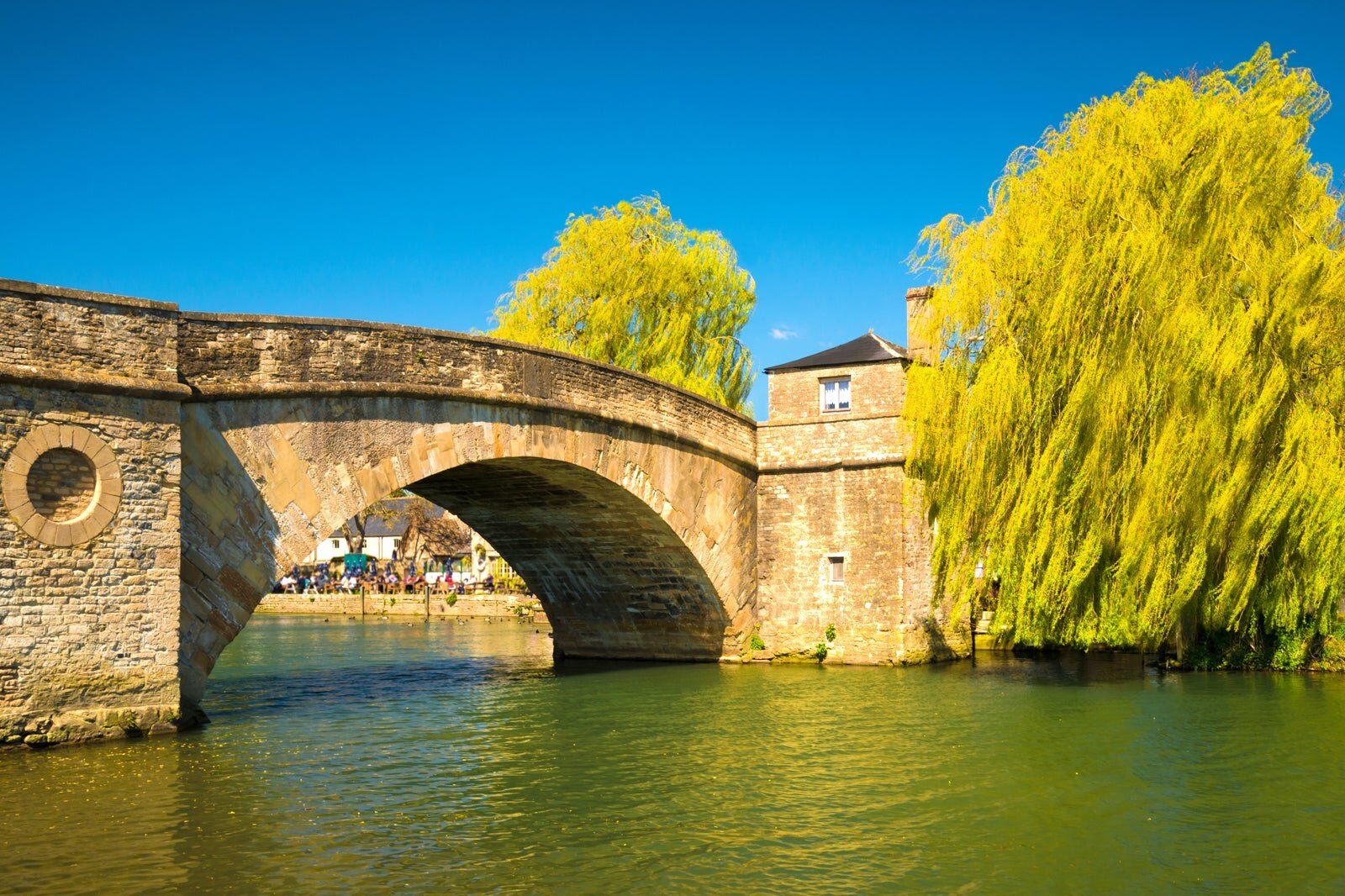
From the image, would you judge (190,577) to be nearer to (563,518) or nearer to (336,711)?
(336,711)

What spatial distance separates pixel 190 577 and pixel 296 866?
557cm

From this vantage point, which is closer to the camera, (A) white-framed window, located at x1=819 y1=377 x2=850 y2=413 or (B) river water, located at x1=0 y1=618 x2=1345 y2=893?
(B) river water, located at x1=0 y1=618 x2=1345 y2=893

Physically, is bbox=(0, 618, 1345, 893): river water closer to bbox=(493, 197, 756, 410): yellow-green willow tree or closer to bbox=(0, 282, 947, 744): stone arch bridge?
bbox=(0, 282, 947, 744): stone arch bridge

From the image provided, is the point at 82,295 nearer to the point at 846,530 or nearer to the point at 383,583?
the point at 846,530

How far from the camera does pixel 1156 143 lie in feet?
60.7

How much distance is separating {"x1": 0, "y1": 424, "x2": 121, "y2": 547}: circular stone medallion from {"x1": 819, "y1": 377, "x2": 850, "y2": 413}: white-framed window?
12.5 meters

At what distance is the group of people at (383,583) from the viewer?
5288 cm

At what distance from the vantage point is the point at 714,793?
38.8 ft

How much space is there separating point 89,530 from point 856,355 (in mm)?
13245

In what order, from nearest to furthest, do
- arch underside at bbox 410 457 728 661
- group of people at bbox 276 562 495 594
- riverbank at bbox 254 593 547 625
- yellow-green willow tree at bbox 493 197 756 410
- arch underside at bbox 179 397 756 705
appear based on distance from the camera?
arch underside at bbox 179 397 756 705, arch underside at bbox 410 457 728 661, yellow-green willow tree at bbox 493 197 756 410, riverbank at bbox 254 593 547 625, group of people at bbox 276 562 495 594

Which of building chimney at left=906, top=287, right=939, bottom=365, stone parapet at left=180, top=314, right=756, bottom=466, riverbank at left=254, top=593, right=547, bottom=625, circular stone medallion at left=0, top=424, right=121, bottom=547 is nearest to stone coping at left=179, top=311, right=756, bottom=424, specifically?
stone parapet at left=180, top=314, right=756, bottom=466

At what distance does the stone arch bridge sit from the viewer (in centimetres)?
1255

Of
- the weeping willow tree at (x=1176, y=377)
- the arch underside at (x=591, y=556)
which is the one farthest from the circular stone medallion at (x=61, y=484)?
the weeping willow tree at (x=1176, y=377)

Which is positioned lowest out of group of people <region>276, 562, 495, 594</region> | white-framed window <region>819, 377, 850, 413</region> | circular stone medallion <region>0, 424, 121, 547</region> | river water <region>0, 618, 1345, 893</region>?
river water <region>0, 618, 1345, 893</region>
